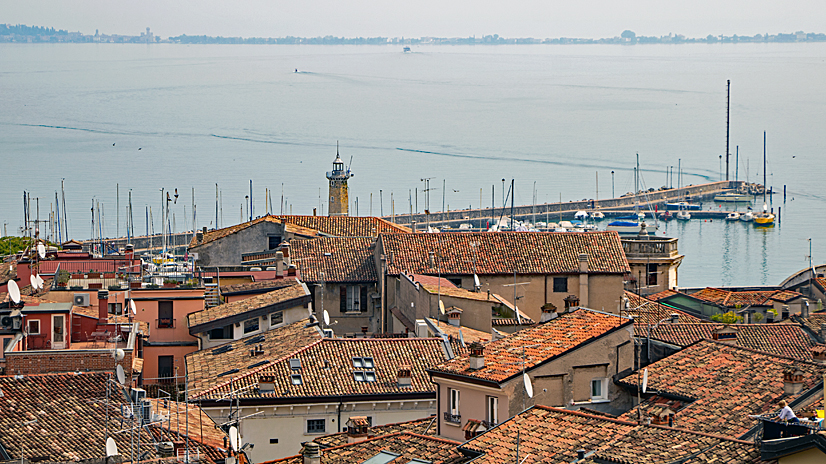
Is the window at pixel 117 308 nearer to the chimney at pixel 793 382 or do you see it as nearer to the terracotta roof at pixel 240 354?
the terracotta roof at pixel 240 354

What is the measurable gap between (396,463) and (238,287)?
18705 millimetres

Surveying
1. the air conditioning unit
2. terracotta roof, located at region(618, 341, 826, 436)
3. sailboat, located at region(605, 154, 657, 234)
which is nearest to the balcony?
terracotta roof, located at region(618, 341, 826, 436)

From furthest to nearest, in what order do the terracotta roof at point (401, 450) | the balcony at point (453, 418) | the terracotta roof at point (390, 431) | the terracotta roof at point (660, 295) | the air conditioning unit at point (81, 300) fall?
the terracotta roof at point (660, 295), the air conditioning unit at point (81, 300), the terracotta roof at point (390, 431), the balcony at point (453, 418), the terracotta roof at point (401, 450)

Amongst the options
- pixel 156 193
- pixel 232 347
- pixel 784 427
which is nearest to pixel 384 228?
pixel 232 347

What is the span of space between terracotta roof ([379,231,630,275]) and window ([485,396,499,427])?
16.6 metres

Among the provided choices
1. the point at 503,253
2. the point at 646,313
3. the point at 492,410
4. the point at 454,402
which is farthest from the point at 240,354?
the point at 503,253

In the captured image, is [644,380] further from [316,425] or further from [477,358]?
[316,425]

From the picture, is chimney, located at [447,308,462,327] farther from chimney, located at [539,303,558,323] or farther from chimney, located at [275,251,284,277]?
chimney, located at [275,251,284,277]

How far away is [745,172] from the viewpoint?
558 ft

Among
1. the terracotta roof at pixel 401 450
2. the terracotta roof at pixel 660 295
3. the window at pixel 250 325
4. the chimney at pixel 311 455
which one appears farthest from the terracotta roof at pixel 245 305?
the chimney at pixel 311 455

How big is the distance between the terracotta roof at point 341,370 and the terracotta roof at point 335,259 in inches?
433

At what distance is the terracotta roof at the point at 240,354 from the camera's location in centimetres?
2264

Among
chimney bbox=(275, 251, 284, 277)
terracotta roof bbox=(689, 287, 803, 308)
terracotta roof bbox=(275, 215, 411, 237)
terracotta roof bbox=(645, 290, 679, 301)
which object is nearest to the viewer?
chimney bbox=(275, 251, 284, 277)

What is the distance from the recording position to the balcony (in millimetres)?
16688
